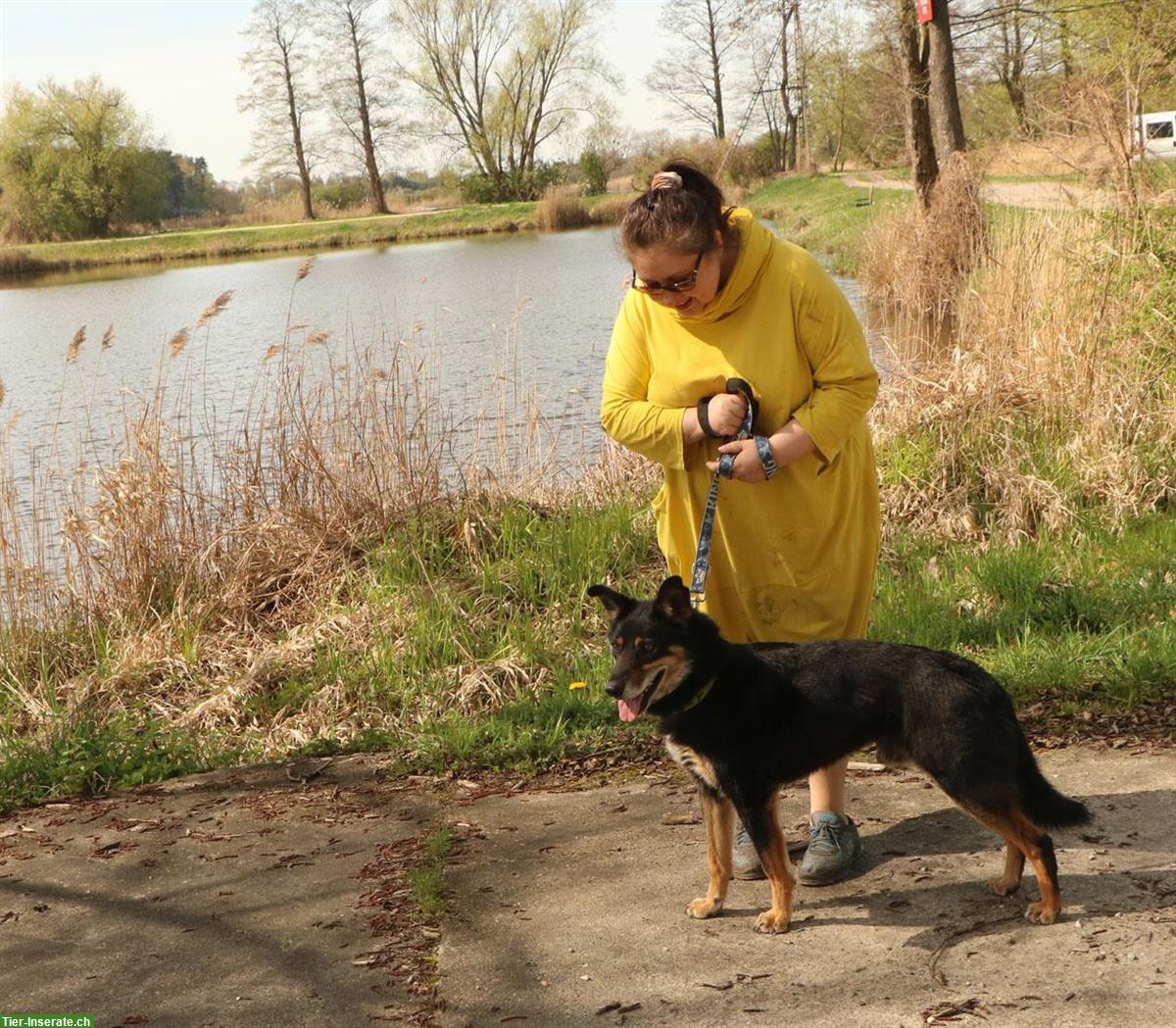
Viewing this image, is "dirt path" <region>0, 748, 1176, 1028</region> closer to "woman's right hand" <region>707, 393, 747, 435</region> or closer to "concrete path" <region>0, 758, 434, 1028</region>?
"concrete path" <region>0, 758, 434, 1028</region>

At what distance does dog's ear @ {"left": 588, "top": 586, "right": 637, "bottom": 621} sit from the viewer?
3523 millimetres

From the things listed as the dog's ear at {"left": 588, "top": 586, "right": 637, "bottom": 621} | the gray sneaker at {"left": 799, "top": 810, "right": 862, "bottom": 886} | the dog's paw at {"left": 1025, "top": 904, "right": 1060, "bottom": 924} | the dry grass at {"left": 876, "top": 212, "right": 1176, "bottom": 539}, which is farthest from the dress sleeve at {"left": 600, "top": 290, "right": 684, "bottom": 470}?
the dry grass at {"left": 876, "top": 212, "right": 1176, "bottom": 539}

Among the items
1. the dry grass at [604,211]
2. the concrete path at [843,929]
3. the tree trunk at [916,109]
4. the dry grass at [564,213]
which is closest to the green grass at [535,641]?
the concrete path at [843,929]

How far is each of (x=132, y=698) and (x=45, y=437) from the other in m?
6.76

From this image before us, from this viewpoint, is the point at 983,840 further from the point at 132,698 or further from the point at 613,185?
the point at 613,185

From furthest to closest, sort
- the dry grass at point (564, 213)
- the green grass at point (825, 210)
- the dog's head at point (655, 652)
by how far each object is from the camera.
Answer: the dry grass at point (564, 213) < the green grass at point (825, 210) < the dog's head at point (655, 652)

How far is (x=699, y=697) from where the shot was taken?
11.1ft

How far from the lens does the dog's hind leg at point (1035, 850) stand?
3227 mm

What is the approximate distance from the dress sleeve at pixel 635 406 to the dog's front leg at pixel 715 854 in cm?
104

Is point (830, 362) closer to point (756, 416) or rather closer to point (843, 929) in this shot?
point (756, 416)

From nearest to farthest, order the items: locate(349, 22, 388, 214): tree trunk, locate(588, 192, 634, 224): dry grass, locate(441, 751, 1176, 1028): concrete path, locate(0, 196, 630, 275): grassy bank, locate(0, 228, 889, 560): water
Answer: locate(441, 751, 1176, 1028): concrete path < locate(0, 228, 889, 560): water < locate(588, 192, 634, 224): dry grass < locate(0, 196, 630, 275): grassy bank < locate(349, 22, 388, 214): tree trunk

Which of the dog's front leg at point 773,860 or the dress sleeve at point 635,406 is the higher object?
the dress sleeve at point 635,406

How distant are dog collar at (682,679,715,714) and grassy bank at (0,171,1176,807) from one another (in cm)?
156

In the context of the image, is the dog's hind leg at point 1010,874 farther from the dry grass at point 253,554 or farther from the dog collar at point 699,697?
the dry grass at point 253,554
